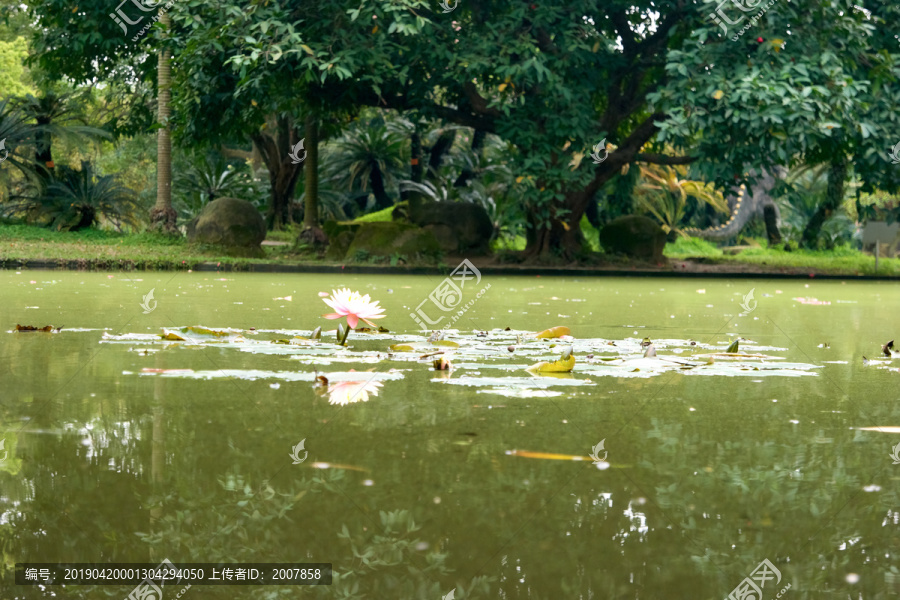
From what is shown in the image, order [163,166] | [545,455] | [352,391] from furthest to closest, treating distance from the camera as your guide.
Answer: [163,166], [352,391], [545,455]

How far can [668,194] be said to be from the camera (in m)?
28.6

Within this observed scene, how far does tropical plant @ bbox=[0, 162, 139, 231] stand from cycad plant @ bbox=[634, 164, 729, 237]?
13.1 meters

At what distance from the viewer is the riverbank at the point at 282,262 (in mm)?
14562

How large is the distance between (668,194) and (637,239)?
1116 cm

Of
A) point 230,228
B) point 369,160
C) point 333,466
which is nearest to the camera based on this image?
point 333,466

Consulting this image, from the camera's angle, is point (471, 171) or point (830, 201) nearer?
point (830, 201)

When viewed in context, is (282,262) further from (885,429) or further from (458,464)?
(458,464)

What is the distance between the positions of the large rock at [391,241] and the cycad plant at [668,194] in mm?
10554

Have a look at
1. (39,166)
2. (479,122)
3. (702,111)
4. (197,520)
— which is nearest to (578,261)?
(479,122)

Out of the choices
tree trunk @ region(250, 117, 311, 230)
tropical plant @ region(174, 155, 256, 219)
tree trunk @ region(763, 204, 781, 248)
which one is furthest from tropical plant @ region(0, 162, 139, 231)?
tree trunk @ region(763, 204, 781, 248)

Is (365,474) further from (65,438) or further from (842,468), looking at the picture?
(842,468)

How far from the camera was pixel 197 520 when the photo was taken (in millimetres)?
2184

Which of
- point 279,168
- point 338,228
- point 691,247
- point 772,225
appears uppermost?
point 279,168

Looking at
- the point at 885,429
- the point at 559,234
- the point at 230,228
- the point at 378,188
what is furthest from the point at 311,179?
the point at 885,429
